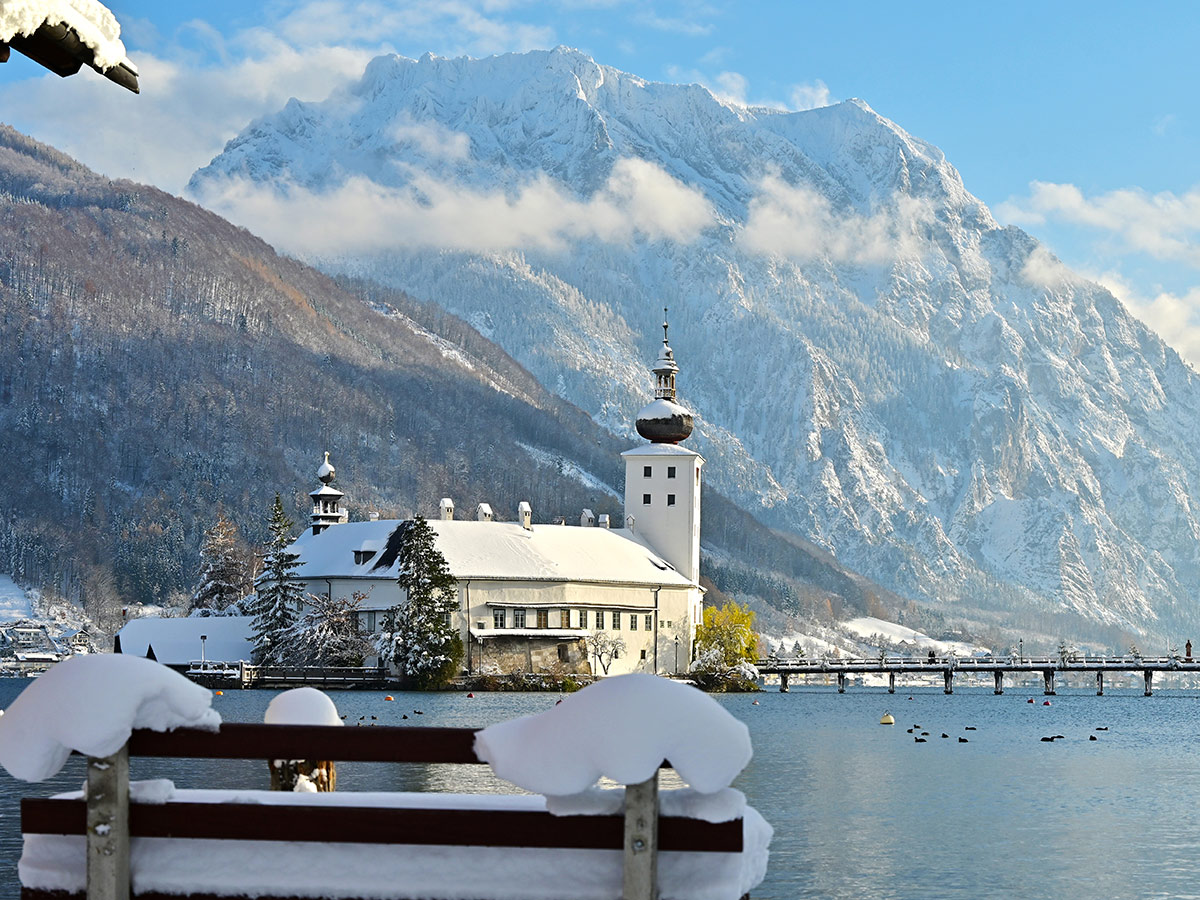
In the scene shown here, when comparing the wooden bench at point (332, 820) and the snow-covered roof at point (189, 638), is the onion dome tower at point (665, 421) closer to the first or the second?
the snow-covered roof at point (189, 638)

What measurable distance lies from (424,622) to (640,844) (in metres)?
84.9

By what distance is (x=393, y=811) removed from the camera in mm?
7328

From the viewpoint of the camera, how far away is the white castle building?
3799 inches

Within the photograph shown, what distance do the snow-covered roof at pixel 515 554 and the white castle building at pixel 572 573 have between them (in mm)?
82

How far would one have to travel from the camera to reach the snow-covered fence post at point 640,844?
7.06 m

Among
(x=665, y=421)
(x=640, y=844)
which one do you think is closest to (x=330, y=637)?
(x=665, y=421)

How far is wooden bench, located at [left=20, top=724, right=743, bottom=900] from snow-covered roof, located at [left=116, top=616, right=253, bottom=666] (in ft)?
307

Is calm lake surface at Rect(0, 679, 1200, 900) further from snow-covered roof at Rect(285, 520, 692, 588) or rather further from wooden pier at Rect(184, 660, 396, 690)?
snow-covered roof at Rect(285, 520, 692, 588)

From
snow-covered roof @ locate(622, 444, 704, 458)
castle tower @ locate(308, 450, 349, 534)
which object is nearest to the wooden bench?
snow-covered roof @ locate(622, 444, 704, 458)

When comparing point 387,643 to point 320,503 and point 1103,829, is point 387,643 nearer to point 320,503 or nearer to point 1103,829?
point 320,503

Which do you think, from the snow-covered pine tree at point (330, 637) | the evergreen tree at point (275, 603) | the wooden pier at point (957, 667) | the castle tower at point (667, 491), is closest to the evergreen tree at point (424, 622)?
the snow-covered pine tree at point (330, 637)

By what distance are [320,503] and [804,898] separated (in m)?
105

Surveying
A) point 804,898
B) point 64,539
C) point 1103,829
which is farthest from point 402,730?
point 64,539

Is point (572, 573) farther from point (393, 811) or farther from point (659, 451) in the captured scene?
point (393, 811)
